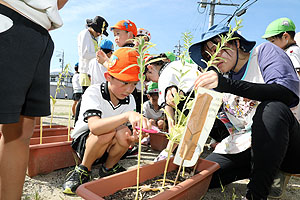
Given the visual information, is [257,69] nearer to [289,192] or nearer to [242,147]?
[242,147]

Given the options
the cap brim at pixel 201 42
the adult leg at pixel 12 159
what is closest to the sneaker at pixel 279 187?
the cap brim at pixel 201 42

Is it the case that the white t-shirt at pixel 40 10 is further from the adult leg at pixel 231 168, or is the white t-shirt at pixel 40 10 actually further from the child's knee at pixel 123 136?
the adult leg at pixel 231 168

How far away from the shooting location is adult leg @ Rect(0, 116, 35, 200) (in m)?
0.85

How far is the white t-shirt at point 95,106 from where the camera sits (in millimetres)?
1404

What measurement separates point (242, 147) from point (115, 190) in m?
0.88

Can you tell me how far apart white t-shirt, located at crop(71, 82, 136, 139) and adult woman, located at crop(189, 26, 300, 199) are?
2.48ft

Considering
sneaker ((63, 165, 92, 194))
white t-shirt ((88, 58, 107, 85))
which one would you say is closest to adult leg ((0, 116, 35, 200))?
sneaker ((63, 165, 92, 194))

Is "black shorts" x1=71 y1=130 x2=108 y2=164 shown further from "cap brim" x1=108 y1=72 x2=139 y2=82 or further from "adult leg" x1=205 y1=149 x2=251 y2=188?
"adult leg" x1=205 y1=149 x2=251 y2=188

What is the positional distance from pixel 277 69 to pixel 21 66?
4.20ft

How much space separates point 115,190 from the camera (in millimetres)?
945

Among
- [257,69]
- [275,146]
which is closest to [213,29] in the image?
[257,69]

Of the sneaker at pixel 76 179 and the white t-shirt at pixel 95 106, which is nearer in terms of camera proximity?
the sneaker at pixel 76 179

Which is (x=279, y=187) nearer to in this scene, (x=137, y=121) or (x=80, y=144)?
(x=137, y=121)

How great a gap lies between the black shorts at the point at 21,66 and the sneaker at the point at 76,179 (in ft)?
2.01
